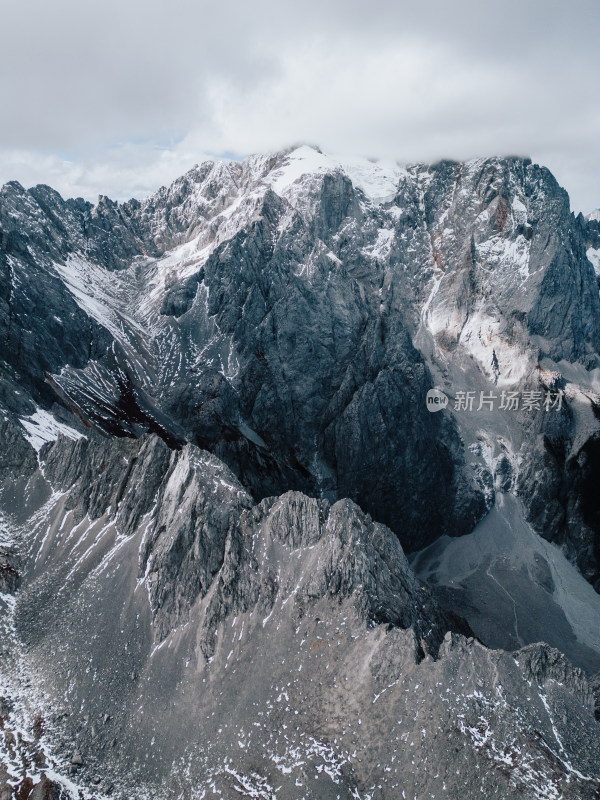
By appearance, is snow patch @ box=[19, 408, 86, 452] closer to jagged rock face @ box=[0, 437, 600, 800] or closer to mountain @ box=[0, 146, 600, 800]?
mountain @ box=[0, 146, 600, 800]

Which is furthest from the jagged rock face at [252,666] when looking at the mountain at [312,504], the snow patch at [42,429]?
the snow patch at [42,429]

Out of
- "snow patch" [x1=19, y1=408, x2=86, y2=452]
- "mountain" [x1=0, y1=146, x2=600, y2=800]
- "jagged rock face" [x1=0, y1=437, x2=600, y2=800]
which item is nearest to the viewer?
"jagged rock face" [x1=0, y1=437, x2=600, y2=800]

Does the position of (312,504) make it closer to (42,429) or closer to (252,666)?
(252,666)

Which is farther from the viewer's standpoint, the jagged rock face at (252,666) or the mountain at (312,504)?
the mountain at (312,504)

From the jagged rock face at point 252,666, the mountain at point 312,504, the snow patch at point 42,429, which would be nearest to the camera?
the jagged rock face at point 252,666

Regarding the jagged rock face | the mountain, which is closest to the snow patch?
the mountain

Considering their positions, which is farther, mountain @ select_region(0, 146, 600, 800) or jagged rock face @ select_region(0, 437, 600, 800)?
mountain @ select_region(0, 146, 600, 800)

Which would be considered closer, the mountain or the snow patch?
the mountain

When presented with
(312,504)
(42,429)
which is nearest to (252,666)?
(312,504)

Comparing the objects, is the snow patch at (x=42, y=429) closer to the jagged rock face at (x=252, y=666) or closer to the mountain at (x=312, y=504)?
the mountain at (x=312, y=504)

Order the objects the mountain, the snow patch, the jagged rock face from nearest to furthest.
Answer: the jagged rock face, the mountain, the snow patch
